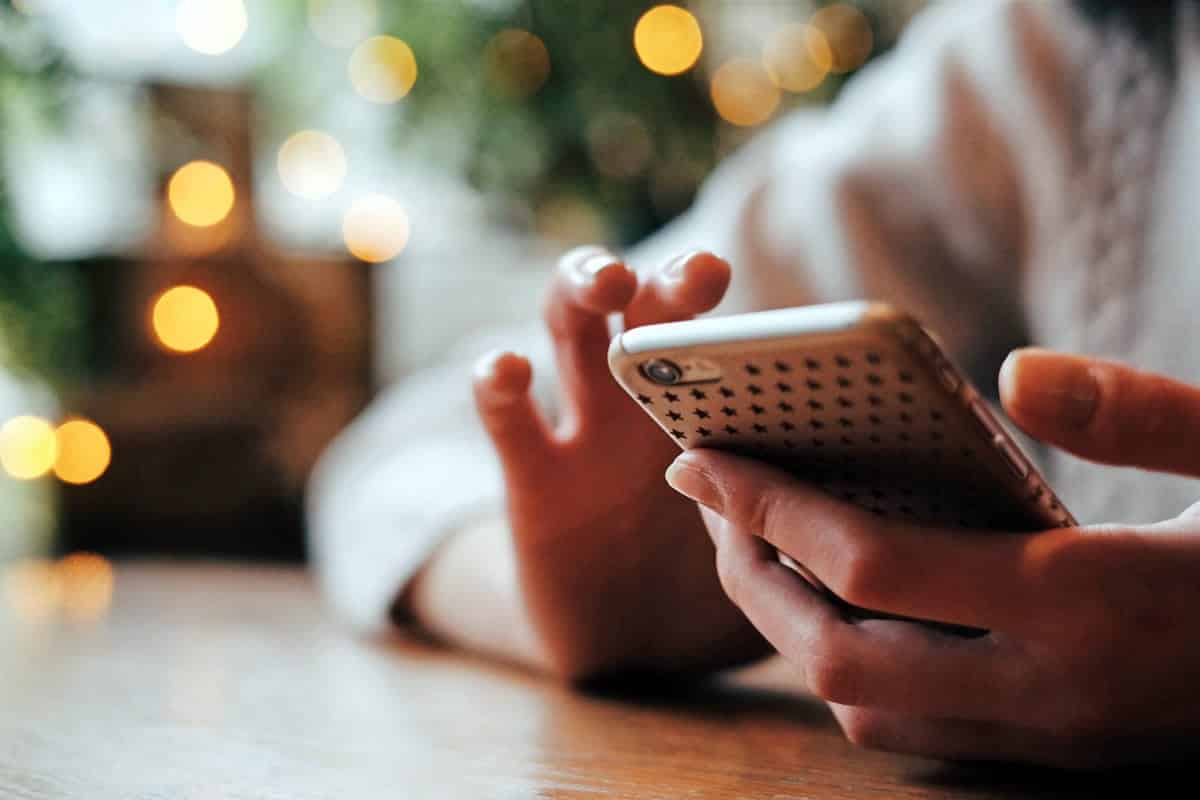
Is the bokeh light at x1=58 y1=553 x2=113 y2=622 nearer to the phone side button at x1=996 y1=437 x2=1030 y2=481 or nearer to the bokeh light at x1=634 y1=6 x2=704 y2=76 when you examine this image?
the phone side button at x1=996 y1=437 x2=1030 y2=481

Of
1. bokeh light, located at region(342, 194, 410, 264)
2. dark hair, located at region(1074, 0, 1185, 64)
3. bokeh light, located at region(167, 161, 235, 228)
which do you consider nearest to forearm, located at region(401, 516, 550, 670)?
dark hair, located at region(1074, 0, 1185, 64)

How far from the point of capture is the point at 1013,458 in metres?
0.34

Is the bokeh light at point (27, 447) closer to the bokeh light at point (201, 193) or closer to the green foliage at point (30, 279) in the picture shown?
the green foliage at point (30, 279)

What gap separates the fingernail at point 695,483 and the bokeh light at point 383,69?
1.51 metres

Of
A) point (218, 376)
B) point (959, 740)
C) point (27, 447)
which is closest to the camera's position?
point (959, 740)

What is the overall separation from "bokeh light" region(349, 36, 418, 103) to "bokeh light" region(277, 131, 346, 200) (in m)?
0.19

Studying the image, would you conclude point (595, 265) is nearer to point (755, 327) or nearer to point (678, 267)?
point (678, 267)

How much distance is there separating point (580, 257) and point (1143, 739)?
30 centimetres

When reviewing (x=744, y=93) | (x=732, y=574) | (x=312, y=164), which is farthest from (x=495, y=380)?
(x=312, y=164)

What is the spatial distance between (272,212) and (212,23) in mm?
353

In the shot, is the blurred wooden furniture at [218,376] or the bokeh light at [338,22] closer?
the blurred wooden furniture at [218,376]

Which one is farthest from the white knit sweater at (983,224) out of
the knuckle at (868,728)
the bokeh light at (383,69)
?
the bokeh light at (383,69)

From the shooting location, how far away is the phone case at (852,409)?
0.32 m

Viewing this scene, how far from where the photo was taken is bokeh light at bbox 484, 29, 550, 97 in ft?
5.68
